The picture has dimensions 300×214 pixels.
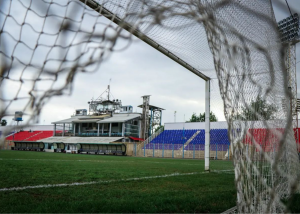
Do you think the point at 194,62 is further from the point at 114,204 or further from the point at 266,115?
the point at 114,204

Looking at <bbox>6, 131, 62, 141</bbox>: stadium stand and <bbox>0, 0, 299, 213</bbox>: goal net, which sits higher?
<bbox>0, 0, 299, 213</bbox>: goal net

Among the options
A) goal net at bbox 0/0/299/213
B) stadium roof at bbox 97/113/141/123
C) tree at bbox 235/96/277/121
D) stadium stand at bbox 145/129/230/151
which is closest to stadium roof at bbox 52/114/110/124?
stadium roof at bbox 97/113/141/123

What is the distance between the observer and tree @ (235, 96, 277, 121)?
2283 mm

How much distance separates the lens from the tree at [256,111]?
2283 millimetres

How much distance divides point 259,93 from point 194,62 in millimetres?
4775

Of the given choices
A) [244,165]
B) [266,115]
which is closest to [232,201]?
[266,115]

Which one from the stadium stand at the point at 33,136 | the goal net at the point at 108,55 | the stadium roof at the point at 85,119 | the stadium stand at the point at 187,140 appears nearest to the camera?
the goal net at the point at 108,55

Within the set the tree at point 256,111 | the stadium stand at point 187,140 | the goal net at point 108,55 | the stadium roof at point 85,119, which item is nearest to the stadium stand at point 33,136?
the stadium roof at point 85,119

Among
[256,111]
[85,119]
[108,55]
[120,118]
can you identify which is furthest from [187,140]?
[108,55]

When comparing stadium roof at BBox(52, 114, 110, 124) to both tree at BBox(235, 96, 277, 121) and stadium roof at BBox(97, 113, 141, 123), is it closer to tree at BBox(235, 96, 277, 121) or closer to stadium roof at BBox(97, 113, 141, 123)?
stadium roof at BBox(97, 113, 141, 123)

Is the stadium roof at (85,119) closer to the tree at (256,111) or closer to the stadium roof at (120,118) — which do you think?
the stadium roof at (120,118)

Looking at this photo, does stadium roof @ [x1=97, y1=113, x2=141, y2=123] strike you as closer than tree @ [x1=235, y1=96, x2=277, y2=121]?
No

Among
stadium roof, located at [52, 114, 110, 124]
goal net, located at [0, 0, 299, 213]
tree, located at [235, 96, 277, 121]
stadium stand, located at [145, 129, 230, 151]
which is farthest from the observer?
stadium roof, located at [52, 114, 110, 124]

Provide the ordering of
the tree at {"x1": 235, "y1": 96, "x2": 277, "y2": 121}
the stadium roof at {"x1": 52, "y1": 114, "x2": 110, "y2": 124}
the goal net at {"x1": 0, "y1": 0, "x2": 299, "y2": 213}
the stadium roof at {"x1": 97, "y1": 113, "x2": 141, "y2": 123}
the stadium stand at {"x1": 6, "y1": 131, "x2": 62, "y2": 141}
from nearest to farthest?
1. the goal net at {"x1": 0, "y1": 0, "x2": 299, "y2": 213}
2. the tree at {"x1": 235, "y1": 96, "x2": 277, "y2": 121}
3. the stadium roof at {"x1": 97, "y1": 113, "x2": 141, "y2": 123}
4. the stadium roof at {"x1": 52, "y1": 114, "x2": 110, "y2": 124}
5. the stadium stand at {"x1": 6, "y1": 131, "x2": 62, "y2": 141}
